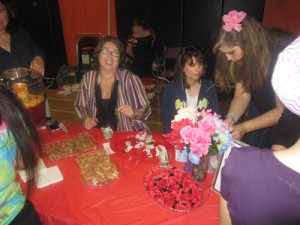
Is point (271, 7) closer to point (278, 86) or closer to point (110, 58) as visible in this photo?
point (110, 58)

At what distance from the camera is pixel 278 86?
721mm

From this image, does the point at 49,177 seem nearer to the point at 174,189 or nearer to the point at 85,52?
the point at 174,189

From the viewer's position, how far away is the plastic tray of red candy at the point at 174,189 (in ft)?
5.05

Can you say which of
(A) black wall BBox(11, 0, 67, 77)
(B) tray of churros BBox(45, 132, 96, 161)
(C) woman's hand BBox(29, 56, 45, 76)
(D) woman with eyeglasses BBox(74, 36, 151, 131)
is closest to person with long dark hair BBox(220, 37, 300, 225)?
(B) tray of churros BBox(45, 132, 96, 161)

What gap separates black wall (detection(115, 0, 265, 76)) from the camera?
17.2 feet

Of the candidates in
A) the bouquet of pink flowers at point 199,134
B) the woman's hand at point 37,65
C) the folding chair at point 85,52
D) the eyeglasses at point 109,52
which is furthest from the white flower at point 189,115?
the folding chair at point 85,52

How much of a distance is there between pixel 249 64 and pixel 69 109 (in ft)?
13.1

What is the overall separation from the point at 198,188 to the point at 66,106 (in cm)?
428

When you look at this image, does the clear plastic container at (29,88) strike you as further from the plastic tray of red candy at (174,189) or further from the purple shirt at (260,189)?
the purple shirt at (260,189)

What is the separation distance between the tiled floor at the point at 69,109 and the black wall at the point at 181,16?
1.41 metres

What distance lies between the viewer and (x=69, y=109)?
5207mm

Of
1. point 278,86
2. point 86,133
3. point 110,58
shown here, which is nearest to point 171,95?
point 110,58

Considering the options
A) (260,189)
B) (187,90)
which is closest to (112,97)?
(187,90)

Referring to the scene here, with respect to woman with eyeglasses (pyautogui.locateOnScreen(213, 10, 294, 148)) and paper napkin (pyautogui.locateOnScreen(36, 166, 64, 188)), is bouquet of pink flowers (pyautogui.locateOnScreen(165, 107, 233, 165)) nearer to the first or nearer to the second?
woman with eyeglasses (pyautogui.locateOnScreen(213, 10, 294, 148))
